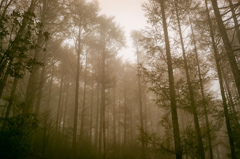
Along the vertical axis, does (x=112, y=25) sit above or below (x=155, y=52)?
above

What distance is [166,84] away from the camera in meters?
5.93

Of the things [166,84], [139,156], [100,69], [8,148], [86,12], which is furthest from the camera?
[100,69]

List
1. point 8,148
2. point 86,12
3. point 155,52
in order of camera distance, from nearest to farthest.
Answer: point 8,148 < point 155,52 < point 86,12

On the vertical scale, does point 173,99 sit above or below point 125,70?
below

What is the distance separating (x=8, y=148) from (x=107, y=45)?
10837 millimetres

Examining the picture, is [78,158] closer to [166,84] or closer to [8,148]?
[8,148]

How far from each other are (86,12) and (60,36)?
11.9 feet

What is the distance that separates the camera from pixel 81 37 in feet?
35.3

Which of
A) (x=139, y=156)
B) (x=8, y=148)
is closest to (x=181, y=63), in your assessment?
(x=8, y=148)

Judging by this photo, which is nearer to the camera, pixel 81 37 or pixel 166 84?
pixel 166 84

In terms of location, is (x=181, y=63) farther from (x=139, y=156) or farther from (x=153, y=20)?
(x=139, y=156)

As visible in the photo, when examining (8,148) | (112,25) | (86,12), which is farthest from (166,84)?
(112,25)

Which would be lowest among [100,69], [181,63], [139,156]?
[139,156]

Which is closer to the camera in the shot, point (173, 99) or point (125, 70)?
point (173, 99)
